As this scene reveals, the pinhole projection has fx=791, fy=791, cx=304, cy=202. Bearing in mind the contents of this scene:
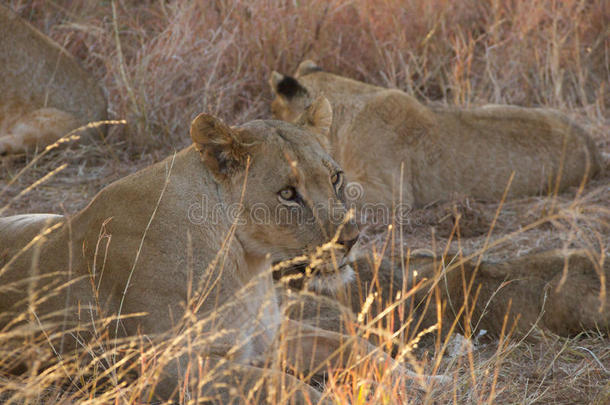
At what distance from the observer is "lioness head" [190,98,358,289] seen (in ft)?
8.83

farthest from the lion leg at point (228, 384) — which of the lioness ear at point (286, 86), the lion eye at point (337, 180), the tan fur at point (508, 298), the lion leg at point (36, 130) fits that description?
the lion leg at point (36, 130)

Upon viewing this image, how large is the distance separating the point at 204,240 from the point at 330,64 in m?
4.86

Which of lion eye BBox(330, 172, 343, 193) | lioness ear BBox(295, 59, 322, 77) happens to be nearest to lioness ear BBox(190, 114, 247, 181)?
lion eye BBox(330, 172, 343, 193)

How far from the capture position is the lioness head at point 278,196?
2.69 metres

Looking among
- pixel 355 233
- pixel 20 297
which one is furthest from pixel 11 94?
pixel 355 233

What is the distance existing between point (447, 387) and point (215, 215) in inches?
41.5

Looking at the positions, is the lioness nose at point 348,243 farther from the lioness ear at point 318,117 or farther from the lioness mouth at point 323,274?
the lioness ear at point 318,117

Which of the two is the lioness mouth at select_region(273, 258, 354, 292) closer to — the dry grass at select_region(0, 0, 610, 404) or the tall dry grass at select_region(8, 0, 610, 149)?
the dry grass at select_region(0, 0, 610, 404)

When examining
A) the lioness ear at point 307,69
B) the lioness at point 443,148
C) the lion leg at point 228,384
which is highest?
the lioness ear at point 307,69

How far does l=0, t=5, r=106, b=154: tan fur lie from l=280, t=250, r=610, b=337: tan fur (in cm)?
336

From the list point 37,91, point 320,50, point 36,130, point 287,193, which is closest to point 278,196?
point 287,193

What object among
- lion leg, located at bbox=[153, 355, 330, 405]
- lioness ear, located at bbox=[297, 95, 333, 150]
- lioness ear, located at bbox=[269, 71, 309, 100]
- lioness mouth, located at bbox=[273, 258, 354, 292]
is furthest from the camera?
lioness ear, located at bbox=[269, 71, 309, 100]

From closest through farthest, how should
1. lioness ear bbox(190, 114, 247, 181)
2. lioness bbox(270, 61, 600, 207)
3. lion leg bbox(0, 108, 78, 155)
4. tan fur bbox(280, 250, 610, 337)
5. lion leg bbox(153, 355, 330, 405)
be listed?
lion leg bbox(153, 355, 330, 405) < lioness ear bbox(190, 114, 247, 181) < tan fur bbox(280, 250, 610, 337) < lioness bbox(270, 61, 600, 207) < lion leg bbox(0, 108, 78, 155)

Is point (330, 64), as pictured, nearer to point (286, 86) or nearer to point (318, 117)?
point (286, 86)
